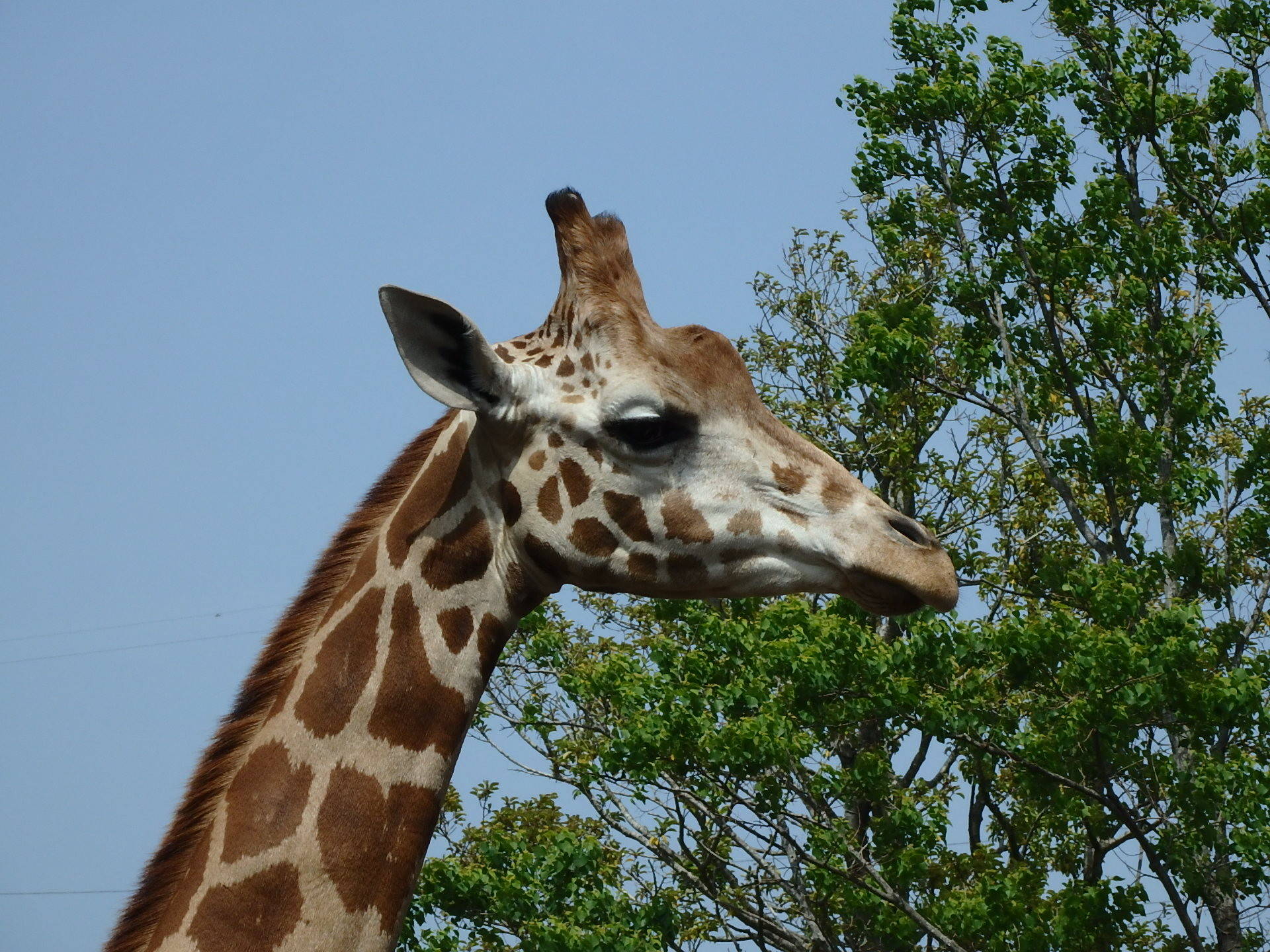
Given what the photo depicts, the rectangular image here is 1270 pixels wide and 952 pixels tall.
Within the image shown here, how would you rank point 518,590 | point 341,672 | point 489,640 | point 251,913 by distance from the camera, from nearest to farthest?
point 251,913 → point 341,672 → point 489,640 → point 518,590

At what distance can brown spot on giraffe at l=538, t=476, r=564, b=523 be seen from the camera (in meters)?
4.12

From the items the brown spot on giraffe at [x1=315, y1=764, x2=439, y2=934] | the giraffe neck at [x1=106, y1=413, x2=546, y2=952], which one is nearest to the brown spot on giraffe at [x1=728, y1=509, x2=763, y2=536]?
the giraffe neck at [x1=106, y1=413, x2=546, y2=952]

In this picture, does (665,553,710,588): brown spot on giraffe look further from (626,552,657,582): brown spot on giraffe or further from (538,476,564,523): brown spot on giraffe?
(538,476,564,523): brown spot on giraffe

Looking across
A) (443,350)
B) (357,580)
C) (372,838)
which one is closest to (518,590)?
(357,580)

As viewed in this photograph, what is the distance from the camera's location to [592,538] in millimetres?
4160

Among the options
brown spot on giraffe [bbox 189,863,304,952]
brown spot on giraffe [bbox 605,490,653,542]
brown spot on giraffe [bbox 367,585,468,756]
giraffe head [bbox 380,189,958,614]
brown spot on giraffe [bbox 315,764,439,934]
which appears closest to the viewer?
brown spot on giraffe [bbox 189,863,304,952]

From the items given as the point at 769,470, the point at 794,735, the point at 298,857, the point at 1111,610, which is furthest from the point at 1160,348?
the point at 298,857

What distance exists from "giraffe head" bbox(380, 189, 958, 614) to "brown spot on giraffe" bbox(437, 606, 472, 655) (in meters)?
0.24

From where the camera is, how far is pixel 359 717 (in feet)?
12.5

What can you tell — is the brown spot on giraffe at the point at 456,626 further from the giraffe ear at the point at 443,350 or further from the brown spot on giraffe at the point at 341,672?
the giraffe ear at the point at 443,350

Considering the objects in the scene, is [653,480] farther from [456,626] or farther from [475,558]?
[456,626]

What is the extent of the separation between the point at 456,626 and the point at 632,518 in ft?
1.99

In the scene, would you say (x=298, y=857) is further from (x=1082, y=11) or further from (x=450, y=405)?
(x=1082, y=11)

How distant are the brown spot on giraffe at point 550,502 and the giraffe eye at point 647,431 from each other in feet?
0.77
